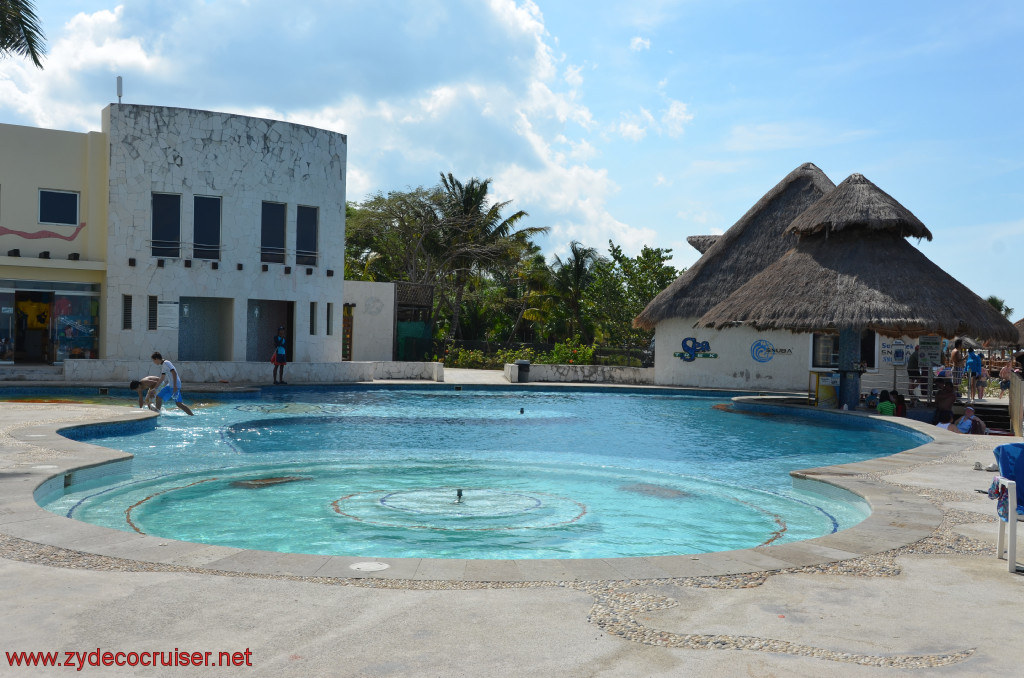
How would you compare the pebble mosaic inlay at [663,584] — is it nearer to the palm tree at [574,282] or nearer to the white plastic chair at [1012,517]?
the white plastic chair at [1012,517]

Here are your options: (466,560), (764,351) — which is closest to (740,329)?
(764,351)

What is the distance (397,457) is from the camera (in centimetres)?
1295

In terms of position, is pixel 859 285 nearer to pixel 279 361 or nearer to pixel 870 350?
pixel 870 350

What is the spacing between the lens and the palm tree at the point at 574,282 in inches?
1561

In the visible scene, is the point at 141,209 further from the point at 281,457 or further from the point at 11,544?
the point at 11,544

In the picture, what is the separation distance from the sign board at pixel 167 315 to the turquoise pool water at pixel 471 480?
5.33 metres

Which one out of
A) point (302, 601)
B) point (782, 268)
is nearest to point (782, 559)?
point (302, 601)

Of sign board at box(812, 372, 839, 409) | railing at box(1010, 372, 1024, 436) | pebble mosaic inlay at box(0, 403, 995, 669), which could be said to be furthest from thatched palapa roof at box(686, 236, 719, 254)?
pebble mosaic inlay at box(0, 403, 995, 669)

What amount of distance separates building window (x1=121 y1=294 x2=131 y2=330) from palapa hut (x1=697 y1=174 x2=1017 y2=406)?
1568 cm

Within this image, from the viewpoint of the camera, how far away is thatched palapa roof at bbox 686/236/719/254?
32688 millimetres

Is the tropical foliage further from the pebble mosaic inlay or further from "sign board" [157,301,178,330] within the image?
the pebble mosaic inlay

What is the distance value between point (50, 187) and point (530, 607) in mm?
22411

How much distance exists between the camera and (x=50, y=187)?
72.7 ft

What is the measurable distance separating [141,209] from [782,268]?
56.5 feet
